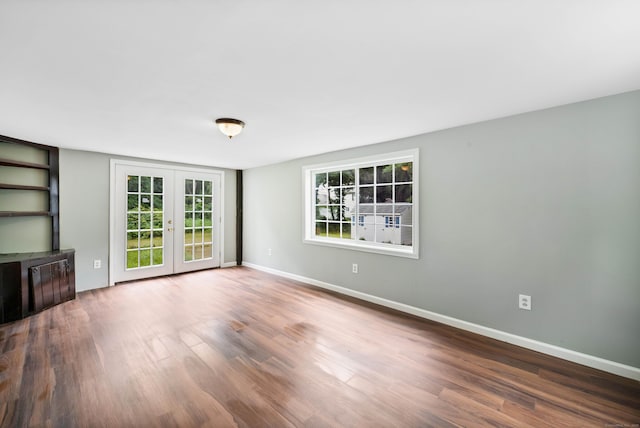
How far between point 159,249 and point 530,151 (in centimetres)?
561

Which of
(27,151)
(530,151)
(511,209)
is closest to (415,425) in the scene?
(511,209)

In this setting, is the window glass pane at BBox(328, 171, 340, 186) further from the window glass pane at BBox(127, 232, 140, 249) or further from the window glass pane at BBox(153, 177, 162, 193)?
the window glass pane at BBox(127, 232, 140, 249)

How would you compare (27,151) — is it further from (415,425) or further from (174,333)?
(415,425)

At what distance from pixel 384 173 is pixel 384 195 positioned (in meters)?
0.31

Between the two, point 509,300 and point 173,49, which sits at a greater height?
point 173,49

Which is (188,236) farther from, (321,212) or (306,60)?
(306,60)

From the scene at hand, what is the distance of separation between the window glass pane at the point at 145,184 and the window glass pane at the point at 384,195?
399cm

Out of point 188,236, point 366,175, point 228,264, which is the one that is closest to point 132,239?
point 188,236

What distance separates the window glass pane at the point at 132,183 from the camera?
4.55 meters

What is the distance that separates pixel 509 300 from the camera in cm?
259

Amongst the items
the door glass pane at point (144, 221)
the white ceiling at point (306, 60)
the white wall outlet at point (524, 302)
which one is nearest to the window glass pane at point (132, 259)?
the door glass pane at point (144, 221)

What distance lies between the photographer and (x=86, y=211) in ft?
13.5

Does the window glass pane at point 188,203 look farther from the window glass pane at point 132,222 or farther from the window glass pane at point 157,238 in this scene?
the window glass pane at point 132,222

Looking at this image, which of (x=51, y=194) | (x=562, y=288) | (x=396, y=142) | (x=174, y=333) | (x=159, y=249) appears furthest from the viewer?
(x=159, y=249)
